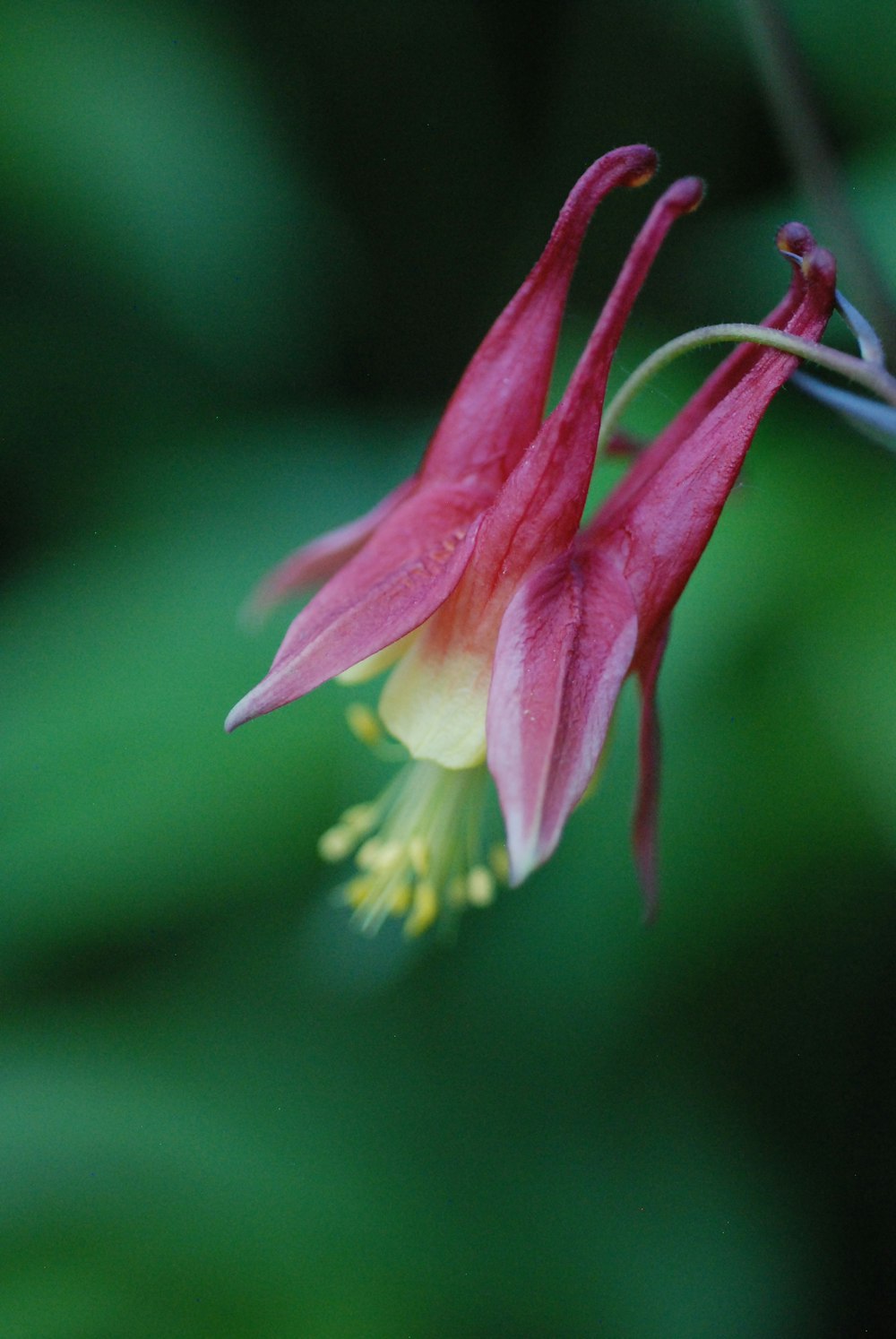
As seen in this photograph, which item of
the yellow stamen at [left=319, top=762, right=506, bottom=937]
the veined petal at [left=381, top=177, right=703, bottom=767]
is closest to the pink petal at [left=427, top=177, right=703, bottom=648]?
the veined petal at [left=381, top=177, right=703, bottom=767]

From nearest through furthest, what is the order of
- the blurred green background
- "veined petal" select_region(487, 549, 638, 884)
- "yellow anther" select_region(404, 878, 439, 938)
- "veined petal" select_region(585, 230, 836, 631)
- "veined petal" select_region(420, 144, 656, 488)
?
"veined petal" select_region(487, 549, 638, 884) → "veined petal" select_region(585, 230, 836, 631) → "veined petal" select_region(420, 144, 656, 488) → "yellow anther" select_region(404, 878, 439, 938) → the blurred green background

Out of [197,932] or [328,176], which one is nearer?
[197,932]

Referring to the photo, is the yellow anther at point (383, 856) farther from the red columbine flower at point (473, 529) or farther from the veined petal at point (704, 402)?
the veined petal at point (704, 402)

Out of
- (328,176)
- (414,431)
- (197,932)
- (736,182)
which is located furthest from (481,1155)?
(328,176)

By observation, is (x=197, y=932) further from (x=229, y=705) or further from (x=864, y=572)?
(x=864, y=572)

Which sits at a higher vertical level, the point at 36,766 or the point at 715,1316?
the point at 36,766

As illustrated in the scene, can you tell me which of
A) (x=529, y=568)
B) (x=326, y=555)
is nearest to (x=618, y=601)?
(x=529, y=568)

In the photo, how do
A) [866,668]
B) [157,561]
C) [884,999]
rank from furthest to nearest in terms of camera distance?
1. [157,561]
2. [884,999]
3. [866,668]

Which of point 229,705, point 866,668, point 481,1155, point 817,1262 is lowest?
point 817,1262

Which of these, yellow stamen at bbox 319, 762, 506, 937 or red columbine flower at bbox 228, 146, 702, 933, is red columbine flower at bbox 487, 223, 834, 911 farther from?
yellow stamen at bbox 319, 762, 506, 937
